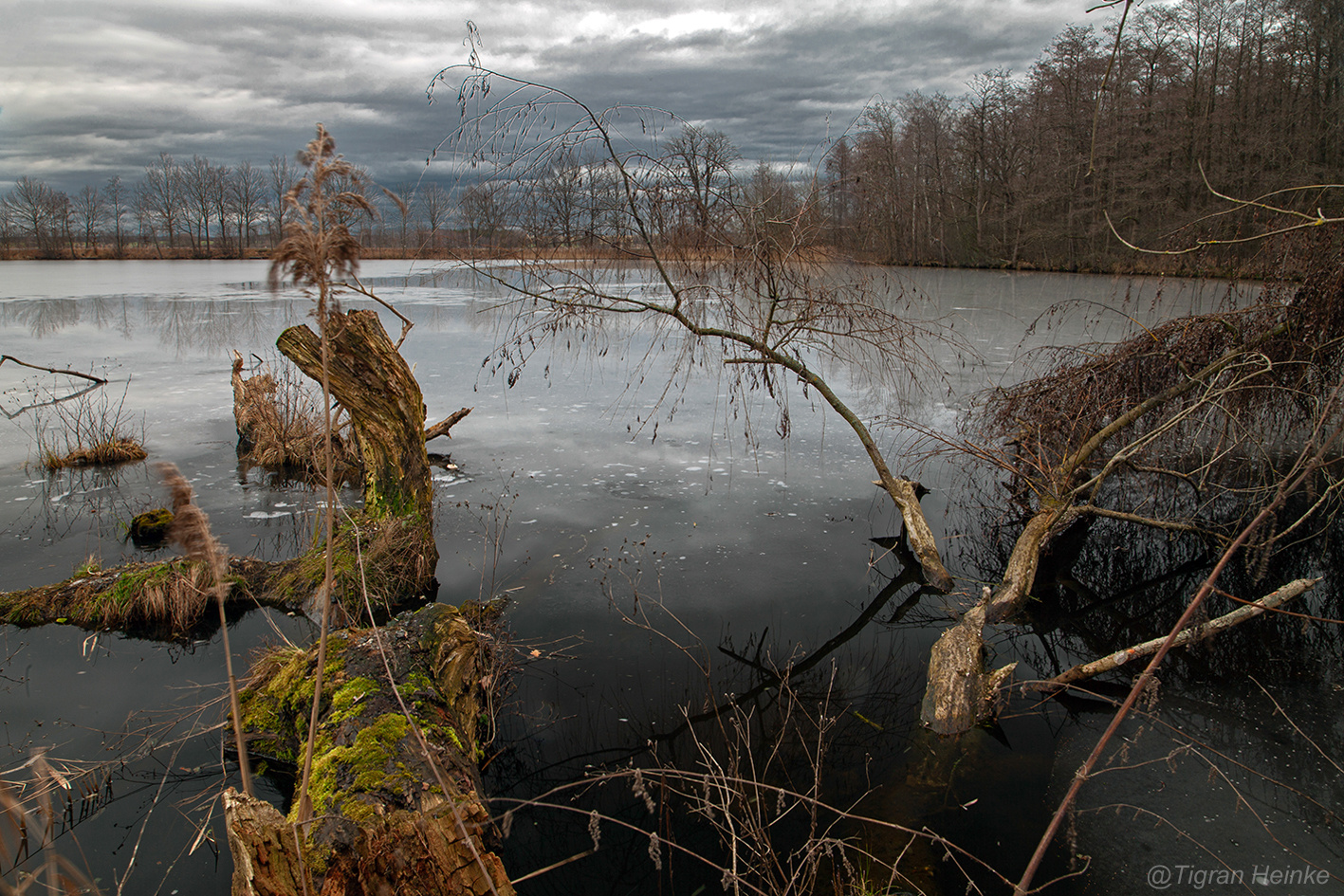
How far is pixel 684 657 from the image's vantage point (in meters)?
5.11

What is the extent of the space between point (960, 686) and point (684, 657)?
172cm

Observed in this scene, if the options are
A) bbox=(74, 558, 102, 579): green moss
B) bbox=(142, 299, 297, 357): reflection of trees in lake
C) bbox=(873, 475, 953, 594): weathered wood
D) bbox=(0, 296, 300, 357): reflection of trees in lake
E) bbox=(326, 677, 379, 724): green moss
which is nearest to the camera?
bbox=(326, 677, 379, 724): green moss

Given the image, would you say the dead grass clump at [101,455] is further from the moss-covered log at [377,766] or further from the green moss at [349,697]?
the green moss at [349,697]

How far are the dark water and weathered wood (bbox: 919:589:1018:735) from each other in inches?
6.2

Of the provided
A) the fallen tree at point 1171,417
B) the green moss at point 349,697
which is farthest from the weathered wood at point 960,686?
the green moss at point 349,697

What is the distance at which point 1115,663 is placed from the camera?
425cm

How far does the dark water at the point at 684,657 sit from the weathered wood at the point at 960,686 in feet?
0.51

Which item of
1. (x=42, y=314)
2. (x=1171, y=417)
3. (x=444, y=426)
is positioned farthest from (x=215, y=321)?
(x=1171, y=417)

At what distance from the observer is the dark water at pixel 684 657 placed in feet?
11.7

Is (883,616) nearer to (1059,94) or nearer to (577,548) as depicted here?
(577,548)

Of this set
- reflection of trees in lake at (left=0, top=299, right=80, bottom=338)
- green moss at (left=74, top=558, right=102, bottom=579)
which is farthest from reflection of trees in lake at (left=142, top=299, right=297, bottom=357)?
green moss at (left=74, top=558, right=102, bottom=579)

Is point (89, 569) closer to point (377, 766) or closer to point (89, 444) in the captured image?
point (377, 766)

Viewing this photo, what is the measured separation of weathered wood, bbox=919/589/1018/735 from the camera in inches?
171

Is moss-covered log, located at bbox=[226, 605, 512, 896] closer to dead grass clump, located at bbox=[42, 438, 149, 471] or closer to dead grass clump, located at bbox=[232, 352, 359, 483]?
dead grass clump, located at bbox=[232, 352, 359, 483]
